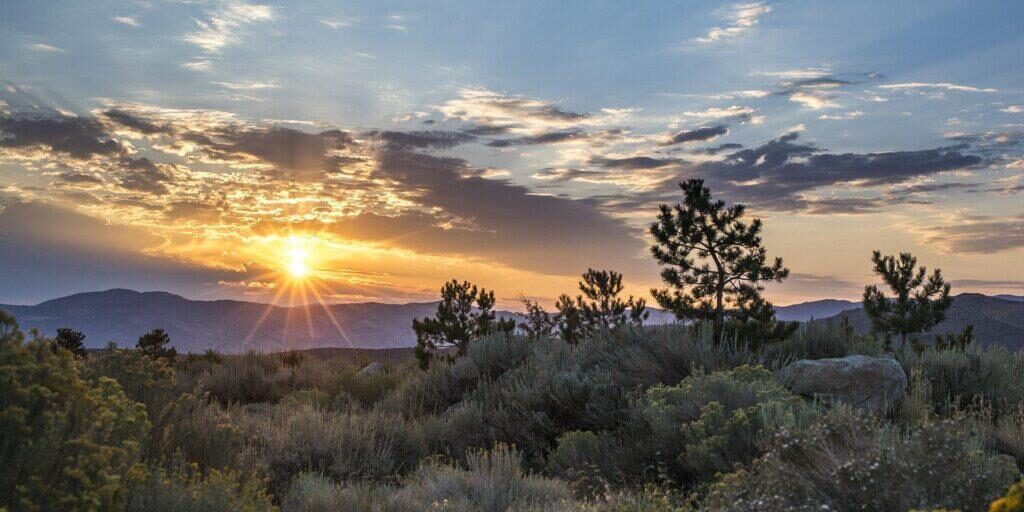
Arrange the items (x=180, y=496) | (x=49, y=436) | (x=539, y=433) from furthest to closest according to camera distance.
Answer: (x=539, y=433) → (x=180, y=496) → (x=49, y=436)

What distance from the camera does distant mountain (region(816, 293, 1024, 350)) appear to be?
61.0m

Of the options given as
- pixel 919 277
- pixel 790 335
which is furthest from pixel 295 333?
pixel 790 335

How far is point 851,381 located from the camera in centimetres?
911

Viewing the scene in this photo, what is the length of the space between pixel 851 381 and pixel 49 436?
822 cm

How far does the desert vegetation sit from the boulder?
0.17 meters

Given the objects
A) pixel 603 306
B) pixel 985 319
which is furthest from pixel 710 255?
pixel 985 319

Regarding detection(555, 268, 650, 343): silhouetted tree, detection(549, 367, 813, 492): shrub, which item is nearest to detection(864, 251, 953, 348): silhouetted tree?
detection(555, 268, 650, 343): silhouetted tree

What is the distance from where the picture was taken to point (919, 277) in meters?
29.8

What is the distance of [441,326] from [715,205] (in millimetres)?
7408

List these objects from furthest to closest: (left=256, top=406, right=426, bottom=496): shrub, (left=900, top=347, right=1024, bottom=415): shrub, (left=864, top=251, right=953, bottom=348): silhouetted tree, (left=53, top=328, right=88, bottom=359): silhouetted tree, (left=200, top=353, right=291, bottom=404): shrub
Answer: (left=864, top=251, right=953, bottom=348): silhouetted tree, (left=53, top=328, right=88, bottom=359): silhouetted tree, (left=200, top=353, right=291, bottom=404): shrub, (left=900, top=347, right=1024, bottom=415): shrub, (left=256, top=406, right=426, bottom=496): shrub

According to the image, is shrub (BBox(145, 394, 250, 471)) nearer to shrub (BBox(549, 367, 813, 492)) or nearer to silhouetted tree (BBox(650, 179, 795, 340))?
shrub (BBox(549, 367, 813, 492))

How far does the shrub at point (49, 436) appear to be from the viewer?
11.4 feet

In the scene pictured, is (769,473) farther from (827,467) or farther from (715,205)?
(715,205)

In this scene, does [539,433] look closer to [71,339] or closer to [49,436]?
[49,436]
